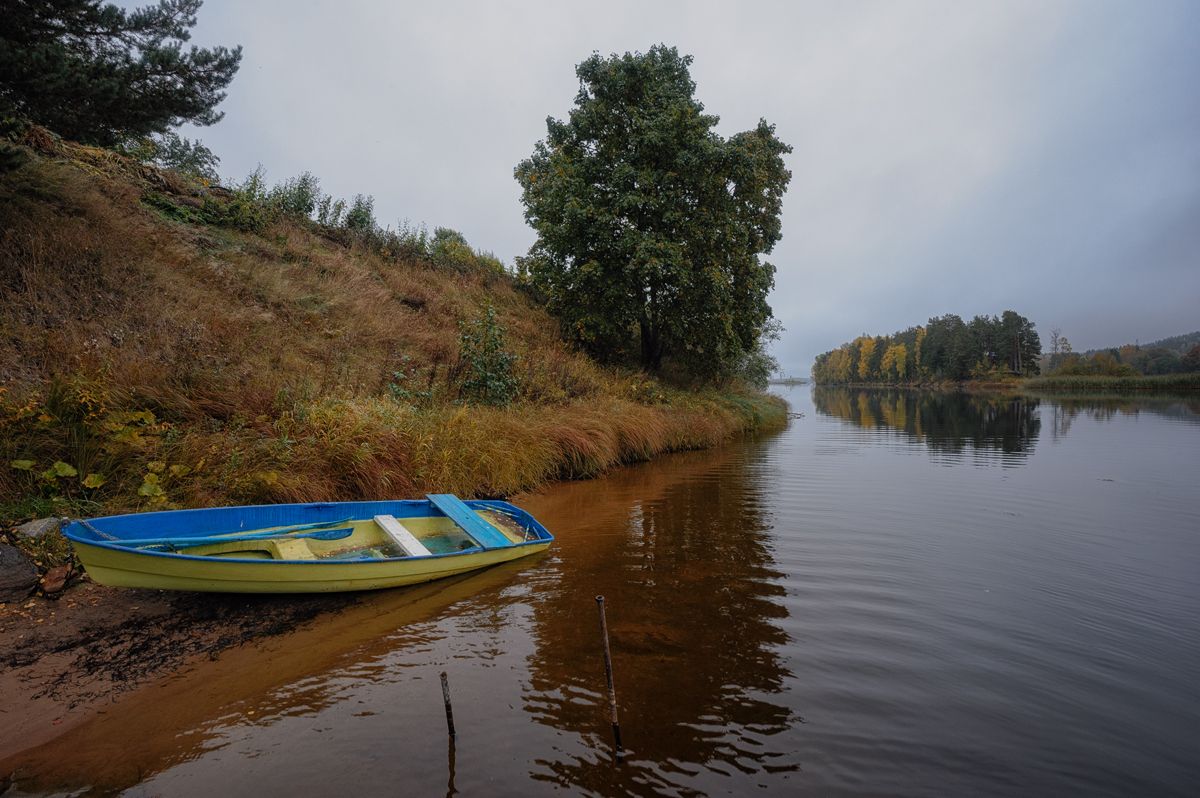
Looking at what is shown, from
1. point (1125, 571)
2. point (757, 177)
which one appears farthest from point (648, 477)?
point (757, 177)

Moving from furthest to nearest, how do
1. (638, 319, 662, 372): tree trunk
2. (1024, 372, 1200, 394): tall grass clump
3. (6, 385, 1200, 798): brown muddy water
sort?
(1024, 372, 1200, 394): tall grass clump < (638, 319, 662, 372): tree trunk < (6, 385, 1200, 798): brown muddy water

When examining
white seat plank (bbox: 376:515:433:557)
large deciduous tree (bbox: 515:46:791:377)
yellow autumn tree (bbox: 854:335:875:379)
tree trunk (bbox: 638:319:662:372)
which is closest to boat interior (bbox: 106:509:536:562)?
white seat plank (bbox: 376:515:433:557)

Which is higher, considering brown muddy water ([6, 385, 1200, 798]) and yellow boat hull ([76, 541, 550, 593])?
yellow boat hull ([76, 541, 550, 593])

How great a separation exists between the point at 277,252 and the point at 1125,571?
1648 centimetres

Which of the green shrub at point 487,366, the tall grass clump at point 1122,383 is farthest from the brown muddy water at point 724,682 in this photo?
the tall grass clump at point 1122,383

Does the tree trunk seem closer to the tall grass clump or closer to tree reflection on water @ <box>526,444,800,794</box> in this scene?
tree reflection on water @ <box>526,444,800,794</box>

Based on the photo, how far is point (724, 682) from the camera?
350 cm

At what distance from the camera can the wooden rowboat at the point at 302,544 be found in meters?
3.81

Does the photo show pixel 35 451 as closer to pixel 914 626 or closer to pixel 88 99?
pixel 88 99

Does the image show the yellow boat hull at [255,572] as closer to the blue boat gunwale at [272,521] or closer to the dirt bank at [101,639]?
the blue boat gunwale at [272,521]

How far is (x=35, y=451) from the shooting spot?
16.2 ft

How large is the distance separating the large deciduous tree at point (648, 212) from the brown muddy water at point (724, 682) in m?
10.1

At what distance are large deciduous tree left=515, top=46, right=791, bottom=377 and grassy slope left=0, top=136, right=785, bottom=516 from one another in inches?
113

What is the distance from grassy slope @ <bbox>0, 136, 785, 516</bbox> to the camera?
5.24 m
